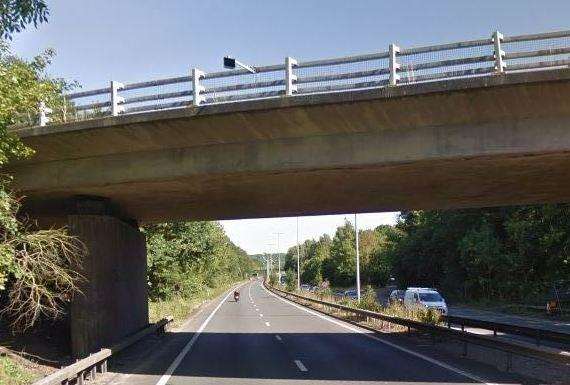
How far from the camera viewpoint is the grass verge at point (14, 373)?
12570 millimetres

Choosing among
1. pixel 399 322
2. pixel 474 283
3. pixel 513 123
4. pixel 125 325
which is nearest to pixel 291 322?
pixel 399 322

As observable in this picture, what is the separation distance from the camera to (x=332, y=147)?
14.2 m

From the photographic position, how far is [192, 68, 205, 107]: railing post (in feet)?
47.6

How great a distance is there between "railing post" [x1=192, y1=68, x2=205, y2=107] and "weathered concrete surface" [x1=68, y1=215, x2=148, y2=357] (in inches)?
204

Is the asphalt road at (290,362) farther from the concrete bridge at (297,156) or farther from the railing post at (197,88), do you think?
the railing post at (197,88)

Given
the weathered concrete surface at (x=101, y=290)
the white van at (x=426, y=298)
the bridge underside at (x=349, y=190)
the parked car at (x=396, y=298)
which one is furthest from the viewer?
the white van at (x=426, y=298)

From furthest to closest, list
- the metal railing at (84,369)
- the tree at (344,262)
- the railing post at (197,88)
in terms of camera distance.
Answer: the tree at (344,262), the railing post at (197,88), the metal railing at (84,369)

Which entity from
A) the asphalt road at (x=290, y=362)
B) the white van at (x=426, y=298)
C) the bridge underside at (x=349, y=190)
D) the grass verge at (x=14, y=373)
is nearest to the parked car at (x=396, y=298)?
the white van at (x=426, y=298)

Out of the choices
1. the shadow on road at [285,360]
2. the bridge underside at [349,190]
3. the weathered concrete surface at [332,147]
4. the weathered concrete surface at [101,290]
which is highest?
the weathered concrete surface at [332,147]

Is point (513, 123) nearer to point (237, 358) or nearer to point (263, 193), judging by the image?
point (263, 193)

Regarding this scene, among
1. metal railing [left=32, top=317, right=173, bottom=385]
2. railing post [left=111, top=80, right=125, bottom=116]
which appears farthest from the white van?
railing post [left=111, top=80, right=125, bottom=116]

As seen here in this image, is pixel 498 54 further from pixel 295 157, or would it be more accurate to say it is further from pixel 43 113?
pixel 43 113

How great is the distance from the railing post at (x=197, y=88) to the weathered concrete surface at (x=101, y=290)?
5.17m

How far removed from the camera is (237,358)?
16.9m
